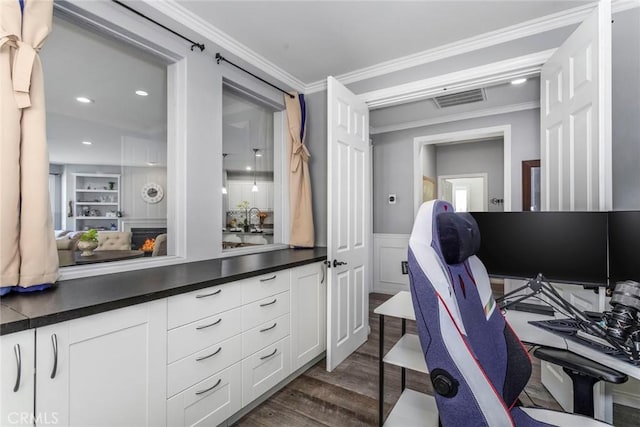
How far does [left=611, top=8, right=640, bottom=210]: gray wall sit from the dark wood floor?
4.54ft

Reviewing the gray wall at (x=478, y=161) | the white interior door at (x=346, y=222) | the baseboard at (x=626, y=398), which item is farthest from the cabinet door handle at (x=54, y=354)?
the gray wall at (x=478, y=161)

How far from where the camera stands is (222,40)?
89.8 inches

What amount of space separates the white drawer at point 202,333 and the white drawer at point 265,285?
0.37ft

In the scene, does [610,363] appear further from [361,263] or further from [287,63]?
[287,63]

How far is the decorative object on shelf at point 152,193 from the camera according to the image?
2.07 m

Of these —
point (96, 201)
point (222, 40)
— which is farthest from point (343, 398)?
point (222, 40)

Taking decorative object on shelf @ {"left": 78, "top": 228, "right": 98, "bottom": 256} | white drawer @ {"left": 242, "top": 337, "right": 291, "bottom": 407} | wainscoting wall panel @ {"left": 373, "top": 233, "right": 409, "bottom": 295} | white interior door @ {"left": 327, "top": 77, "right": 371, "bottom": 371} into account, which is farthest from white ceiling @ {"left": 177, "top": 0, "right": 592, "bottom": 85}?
wainscoting wall panel @ {"left": 373, "top": 233, "right": 409, "bottom": 295}

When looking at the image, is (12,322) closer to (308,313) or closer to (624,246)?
(308,313)

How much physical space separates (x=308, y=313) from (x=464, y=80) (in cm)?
228

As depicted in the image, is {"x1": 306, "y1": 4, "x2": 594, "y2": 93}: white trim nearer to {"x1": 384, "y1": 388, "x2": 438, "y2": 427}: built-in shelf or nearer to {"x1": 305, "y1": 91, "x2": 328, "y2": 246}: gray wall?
{"x1": 305, "y1": 91, "x2": 328, "y2": 246}: gray wall

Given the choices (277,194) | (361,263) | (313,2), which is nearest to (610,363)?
(361,263)

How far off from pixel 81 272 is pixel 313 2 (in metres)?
2.17

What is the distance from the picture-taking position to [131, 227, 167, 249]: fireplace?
196 cm

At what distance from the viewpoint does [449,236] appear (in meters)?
0.95
